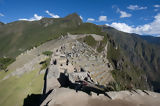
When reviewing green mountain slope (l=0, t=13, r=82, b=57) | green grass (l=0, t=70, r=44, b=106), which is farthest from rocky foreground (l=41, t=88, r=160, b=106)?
green mountain slope (l=0, t=13, r=82, b=57)

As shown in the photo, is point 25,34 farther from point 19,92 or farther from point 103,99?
point 103,99

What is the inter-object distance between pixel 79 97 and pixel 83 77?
6.92 meters

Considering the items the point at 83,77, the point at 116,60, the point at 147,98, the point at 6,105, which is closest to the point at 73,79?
the point at 83,77

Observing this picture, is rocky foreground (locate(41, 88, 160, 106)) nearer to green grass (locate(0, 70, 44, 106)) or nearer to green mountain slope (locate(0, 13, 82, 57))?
green grass (locate(0, 70, 44, 106))

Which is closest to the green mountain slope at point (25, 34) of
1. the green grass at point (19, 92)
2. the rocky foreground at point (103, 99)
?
the green grass at point (19, 92)

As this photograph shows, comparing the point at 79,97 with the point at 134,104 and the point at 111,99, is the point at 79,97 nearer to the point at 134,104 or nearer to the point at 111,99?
the point at 111,99

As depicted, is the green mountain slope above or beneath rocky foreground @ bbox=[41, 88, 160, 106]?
above

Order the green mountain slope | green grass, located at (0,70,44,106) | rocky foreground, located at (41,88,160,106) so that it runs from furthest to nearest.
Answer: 1. the green mountain slope
2. green grass, located at (0,70,44,106)
3. rocky foreground, located at (41,88,160,106)

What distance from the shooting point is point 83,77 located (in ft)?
58.5

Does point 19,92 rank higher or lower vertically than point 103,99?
lower

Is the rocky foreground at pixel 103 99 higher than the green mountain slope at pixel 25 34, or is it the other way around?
the green mountain slope at pixel 25 34

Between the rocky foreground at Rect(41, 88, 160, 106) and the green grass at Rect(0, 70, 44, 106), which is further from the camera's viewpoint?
the green grass at Rect(0, 70, 44, 106)

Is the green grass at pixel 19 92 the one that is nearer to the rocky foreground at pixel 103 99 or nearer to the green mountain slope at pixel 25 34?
the rocky foreground at pixel 103 99

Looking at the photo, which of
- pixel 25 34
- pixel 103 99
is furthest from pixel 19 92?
pixel 25 34
